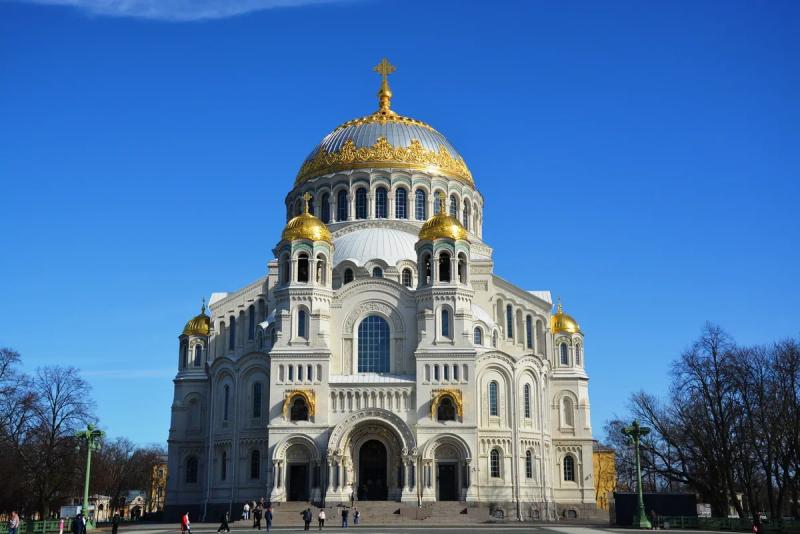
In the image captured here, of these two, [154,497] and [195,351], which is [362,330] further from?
[154,497]

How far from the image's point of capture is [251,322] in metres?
55.7

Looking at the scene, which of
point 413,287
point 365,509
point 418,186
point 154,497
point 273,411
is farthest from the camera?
point 154,497

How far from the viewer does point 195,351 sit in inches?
2228

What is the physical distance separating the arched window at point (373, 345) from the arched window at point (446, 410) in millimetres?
3580

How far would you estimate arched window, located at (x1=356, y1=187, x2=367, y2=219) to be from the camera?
59312mm

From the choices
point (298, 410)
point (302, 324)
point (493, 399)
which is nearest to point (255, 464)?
point (298, 410)

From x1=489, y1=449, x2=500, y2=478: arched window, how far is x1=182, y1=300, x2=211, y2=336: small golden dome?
19.1 metres

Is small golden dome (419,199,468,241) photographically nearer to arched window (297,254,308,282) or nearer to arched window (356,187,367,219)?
arched window (297,254,308,282)

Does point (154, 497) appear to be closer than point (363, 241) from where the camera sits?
No

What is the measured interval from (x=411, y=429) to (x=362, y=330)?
246 inches

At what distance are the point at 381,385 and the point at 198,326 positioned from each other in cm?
1524

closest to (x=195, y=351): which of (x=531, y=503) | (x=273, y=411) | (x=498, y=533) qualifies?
(x=273, y=411)

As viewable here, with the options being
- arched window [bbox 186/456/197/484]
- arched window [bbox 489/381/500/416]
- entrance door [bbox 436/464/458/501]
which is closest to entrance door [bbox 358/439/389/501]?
entrance door [bbox 436/464/458/501]

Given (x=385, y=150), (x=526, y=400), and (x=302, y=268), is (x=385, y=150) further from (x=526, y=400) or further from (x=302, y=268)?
(x=526, y=400)
